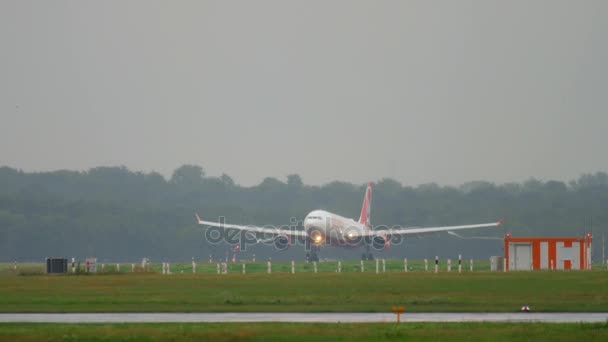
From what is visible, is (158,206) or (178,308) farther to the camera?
(158,206)

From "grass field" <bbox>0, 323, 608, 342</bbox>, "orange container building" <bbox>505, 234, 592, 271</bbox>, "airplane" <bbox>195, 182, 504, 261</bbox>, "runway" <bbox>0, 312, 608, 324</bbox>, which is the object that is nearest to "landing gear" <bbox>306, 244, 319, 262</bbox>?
"airplane" <bbox>195, 182, 504, 261</bbox>

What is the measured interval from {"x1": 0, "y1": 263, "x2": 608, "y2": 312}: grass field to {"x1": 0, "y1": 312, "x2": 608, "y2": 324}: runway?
1.79 m

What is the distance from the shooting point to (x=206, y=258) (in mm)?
134000

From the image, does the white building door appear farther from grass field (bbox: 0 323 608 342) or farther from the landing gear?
grass field (bbox: 0 323 608 342)

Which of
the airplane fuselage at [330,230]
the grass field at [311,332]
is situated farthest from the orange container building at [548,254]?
the grass field at [311,332]

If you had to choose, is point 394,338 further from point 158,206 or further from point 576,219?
point 158,206

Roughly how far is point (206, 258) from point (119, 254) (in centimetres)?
1180

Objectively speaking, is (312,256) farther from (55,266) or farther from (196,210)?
(196,210)

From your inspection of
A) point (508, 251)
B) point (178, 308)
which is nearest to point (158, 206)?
point (508, 251)

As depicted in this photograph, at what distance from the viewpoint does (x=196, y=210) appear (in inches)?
6260

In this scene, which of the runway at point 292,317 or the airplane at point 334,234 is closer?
the runway at point 292,317

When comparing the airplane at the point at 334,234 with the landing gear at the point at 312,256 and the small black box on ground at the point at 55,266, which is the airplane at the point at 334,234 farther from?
the small black box on ground at the point at 55,266

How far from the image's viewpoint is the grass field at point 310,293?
1527 inches

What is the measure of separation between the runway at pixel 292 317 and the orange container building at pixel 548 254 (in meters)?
40.2
